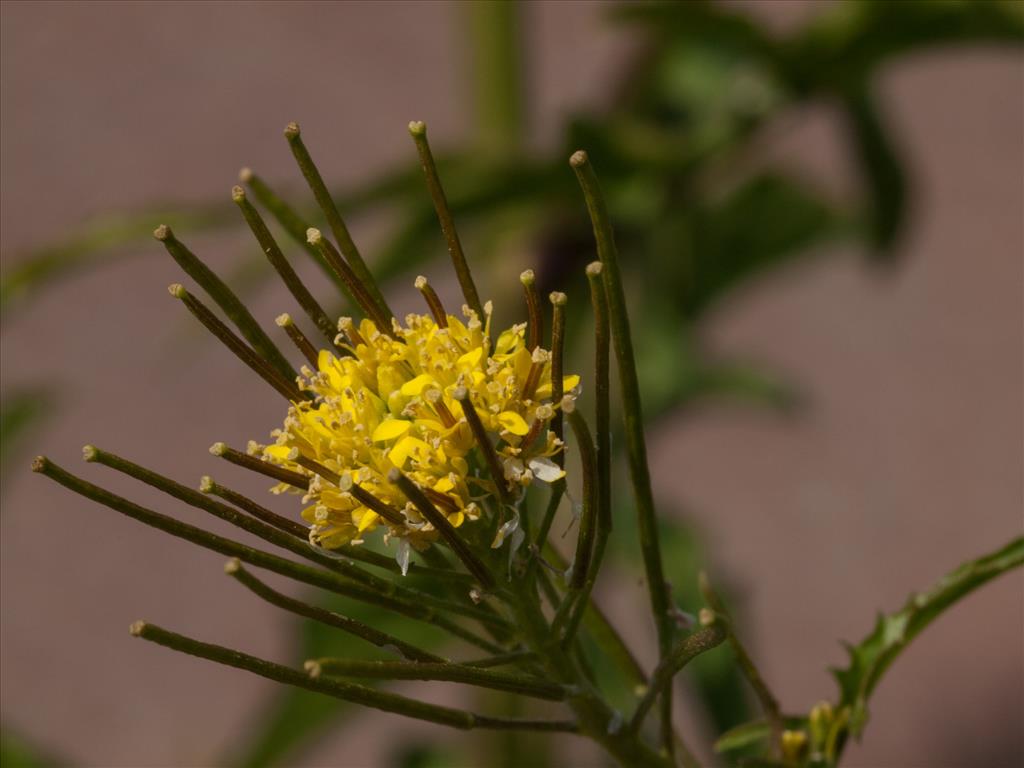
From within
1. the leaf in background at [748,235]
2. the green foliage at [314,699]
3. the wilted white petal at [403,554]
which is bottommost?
the wilted white petal at [403,554]

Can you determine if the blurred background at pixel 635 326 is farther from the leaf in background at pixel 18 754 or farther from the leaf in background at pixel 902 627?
the leaf in background at pixel 902 627

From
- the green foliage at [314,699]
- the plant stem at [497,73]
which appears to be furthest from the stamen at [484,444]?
the plant stem at [497,73]

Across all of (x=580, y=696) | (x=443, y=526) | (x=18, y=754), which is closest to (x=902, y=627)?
(x=580, y=696)

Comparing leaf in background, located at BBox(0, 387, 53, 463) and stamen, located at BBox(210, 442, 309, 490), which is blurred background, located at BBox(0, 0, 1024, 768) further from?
stamen, located at BBox(210, 442, 309, 490)

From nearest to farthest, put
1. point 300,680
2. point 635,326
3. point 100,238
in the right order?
point 300,680
point 100,238
point 635,326

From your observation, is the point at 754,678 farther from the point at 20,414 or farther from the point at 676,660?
the point at 20,414

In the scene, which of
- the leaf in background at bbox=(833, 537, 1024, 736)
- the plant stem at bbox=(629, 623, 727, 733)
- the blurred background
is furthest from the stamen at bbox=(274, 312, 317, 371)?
the blurred background

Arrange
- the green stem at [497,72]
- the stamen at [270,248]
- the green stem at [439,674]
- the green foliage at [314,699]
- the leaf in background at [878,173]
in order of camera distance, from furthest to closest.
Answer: the leaf in background at [878,173] → the green stem at [497,72] → the green foliage at [314,699] → the stamen at [270,248] → the green stem at [439,674]
